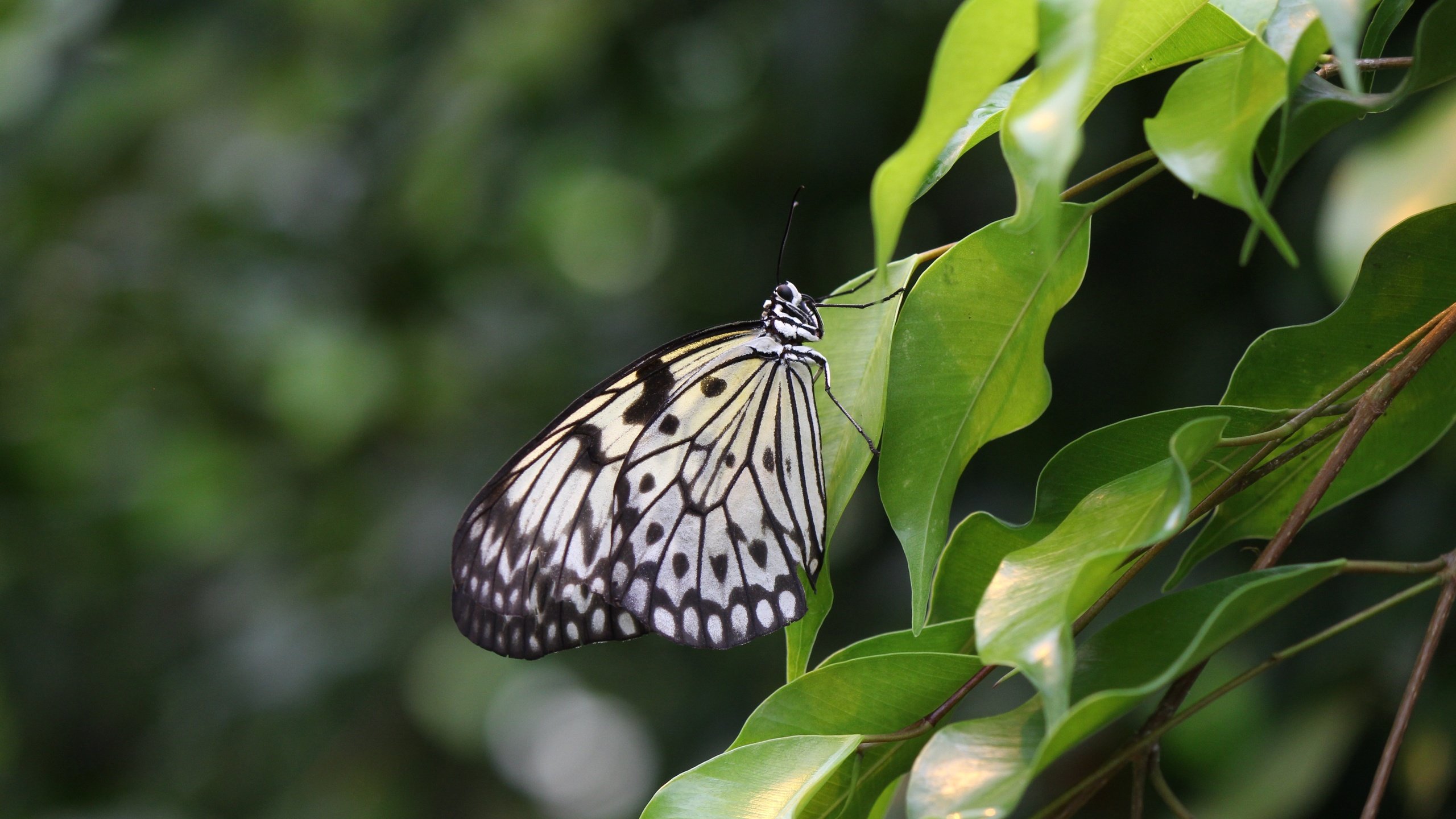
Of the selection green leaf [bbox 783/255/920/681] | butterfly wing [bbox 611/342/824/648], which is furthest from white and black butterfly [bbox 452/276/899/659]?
green leaf [bbox 783/255/920/681]

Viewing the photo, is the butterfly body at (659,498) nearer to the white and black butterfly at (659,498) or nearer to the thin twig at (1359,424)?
the white and black butterfly at (659,498)

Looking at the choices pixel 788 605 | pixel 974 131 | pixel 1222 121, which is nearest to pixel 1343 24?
pixel 1222 121

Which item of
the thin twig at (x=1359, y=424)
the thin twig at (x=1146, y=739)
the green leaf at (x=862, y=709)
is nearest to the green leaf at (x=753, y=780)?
the green leaf at (x=862, y=709)

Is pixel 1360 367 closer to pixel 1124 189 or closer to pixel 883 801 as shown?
pixel 1124 189

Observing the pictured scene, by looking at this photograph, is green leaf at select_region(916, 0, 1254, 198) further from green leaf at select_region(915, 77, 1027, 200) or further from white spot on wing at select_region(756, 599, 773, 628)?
white spot on wing at select_region(756, 599, 773, 628)

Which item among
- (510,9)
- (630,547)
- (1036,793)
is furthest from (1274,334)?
(510,9)
